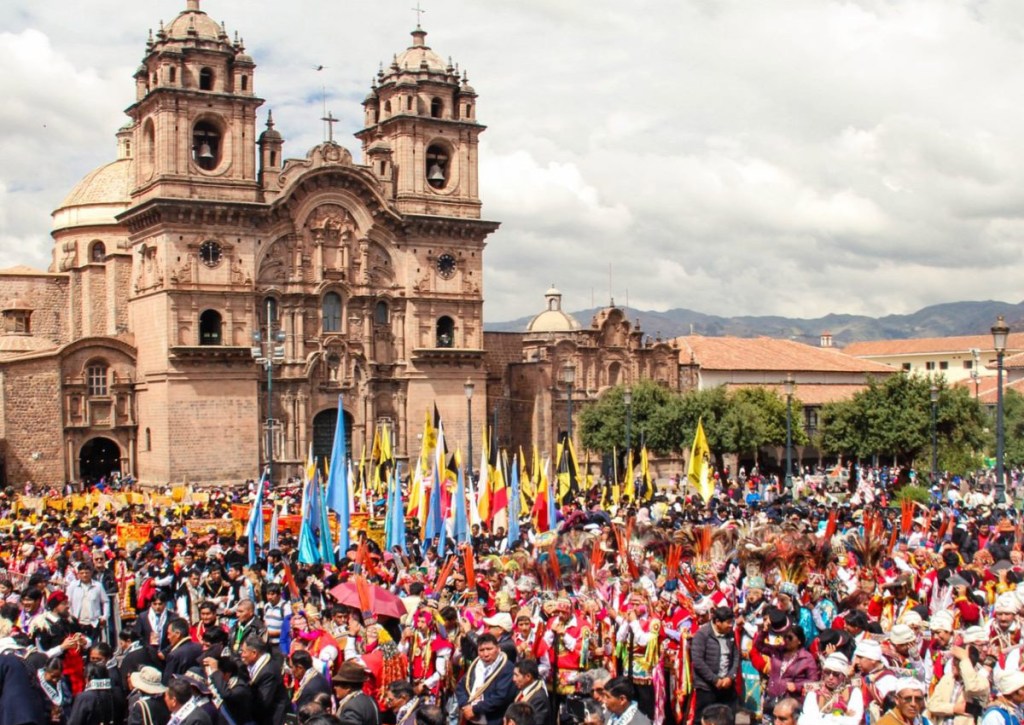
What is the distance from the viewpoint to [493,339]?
180 ft

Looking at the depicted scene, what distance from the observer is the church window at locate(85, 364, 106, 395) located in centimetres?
4519

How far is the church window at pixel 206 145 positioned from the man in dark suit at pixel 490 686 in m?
37.8

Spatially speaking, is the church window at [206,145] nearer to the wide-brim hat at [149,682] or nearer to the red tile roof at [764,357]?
the red tile roof at [764,357]

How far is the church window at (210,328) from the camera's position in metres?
45.0

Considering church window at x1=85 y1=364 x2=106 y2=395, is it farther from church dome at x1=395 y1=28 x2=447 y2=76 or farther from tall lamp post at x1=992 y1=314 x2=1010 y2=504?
tall lamp post at x1=992 y1=314 x2=1010 y2=504

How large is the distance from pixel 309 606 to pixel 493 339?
41.2m

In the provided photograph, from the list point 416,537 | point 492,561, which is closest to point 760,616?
point 492,561

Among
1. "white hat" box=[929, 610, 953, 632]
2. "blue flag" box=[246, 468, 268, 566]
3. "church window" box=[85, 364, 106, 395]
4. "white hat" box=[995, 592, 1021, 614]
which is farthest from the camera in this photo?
"church window" box=[85, 364, 106, 395]

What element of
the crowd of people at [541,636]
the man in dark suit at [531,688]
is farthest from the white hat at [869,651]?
the man in dark suit at [531,688]

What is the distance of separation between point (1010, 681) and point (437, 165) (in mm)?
44469

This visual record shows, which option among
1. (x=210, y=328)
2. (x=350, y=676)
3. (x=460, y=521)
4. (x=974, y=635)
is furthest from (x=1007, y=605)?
(x=210, y=328)

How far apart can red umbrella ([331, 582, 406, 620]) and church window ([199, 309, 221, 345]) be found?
1339 inches

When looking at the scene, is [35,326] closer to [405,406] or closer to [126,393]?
[126,393]

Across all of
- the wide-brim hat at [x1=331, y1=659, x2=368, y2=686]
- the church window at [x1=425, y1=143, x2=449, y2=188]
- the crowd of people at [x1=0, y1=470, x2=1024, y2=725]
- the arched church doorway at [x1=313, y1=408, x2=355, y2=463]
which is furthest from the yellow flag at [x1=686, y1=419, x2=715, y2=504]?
the church window at [x1=425, y1=143, x2=449, y2=188]
